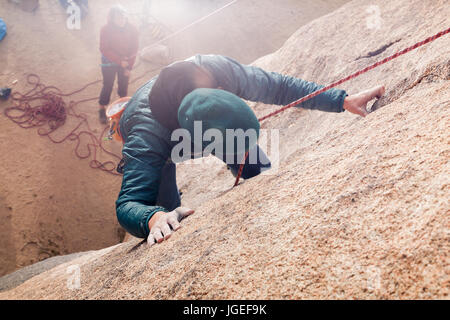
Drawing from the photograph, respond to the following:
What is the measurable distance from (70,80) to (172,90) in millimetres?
5045

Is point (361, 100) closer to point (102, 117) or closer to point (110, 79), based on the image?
point (110, 79)

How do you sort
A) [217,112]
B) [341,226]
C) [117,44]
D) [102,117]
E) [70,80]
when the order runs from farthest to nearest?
1. [70,80]
2. [102,117]
3. [117,44]
4. [217,112]
5. [341,226]

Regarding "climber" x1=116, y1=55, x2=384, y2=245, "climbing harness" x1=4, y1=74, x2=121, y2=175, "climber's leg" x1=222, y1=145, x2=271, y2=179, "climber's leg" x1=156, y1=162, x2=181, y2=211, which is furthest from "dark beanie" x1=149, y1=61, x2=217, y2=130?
"climbing harness" x1=4, y1=74, x2=121, y2=175

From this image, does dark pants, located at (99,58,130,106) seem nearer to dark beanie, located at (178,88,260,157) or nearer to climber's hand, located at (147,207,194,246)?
dark beanie, located at (178,88,260,157)

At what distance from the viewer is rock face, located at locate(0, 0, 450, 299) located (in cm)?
76

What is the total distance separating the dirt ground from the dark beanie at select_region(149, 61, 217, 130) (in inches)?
47.1

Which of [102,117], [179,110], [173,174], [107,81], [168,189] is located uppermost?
[179,110]

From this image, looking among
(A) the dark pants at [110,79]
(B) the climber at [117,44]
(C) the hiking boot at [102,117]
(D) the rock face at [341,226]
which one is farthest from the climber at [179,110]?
(C) the hiking boot at [102,117]

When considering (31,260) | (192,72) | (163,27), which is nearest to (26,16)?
(163,27)

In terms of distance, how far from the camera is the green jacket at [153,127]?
157cm

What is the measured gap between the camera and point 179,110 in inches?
61.0

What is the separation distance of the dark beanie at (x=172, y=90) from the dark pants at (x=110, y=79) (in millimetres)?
3225

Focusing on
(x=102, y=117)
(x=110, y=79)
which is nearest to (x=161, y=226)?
(x=110, y=79)
